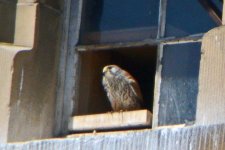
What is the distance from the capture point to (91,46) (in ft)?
27.6

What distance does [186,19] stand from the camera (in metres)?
8.25

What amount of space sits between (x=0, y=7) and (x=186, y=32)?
0.69 m

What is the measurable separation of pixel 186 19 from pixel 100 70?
1.74 ft

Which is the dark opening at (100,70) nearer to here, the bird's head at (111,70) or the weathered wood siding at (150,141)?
the bird's head at (111,70)

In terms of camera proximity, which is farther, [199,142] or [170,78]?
[170,78]

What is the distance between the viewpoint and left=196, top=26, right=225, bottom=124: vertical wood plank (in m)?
7.59

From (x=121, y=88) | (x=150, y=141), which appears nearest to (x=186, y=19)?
(x=121, y=88)

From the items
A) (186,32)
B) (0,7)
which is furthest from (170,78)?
(0,7)

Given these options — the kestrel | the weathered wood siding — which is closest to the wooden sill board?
the kestrel

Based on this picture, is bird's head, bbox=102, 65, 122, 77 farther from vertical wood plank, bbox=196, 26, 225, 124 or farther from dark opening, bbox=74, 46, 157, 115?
vertical wood plank, bbox=196, 26, 225, 124

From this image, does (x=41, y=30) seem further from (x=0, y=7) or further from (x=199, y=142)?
(x=199, y=142)

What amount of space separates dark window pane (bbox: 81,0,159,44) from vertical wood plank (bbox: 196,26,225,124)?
0.57 meters

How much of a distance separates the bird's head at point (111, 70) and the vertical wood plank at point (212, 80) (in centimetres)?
90

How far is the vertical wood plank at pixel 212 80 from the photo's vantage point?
759cm
